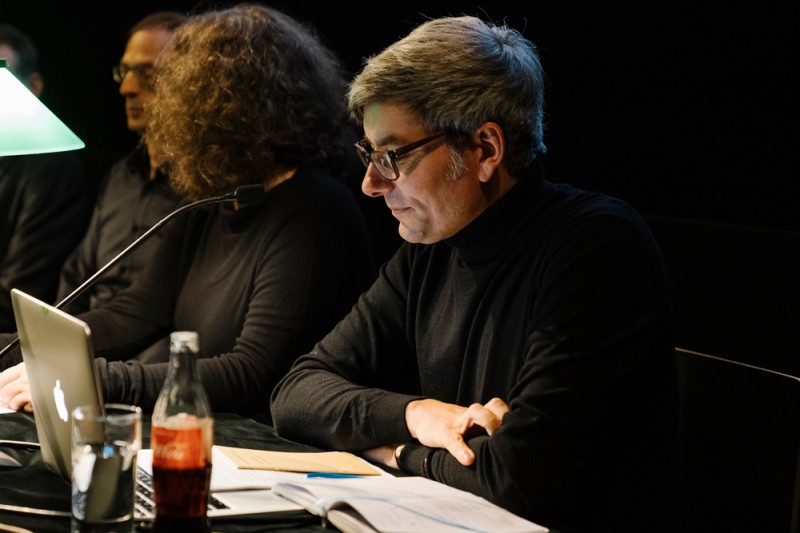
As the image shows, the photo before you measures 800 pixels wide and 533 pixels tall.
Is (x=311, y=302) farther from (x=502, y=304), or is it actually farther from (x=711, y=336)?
(x=711, y=336)

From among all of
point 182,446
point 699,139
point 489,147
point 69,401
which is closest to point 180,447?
point 182,446

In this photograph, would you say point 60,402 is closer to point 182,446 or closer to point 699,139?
point 182,446

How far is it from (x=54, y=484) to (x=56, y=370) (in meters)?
0.20

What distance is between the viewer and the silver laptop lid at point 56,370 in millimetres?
1398

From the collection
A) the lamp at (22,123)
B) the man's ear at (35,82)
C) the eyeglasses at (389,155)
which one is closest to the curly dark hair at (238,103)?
the lamp at (22,123)

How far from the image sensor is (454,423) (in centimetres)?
172

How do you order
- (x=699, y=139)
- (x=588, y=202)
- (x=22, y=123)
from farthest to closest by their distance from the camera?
(x=699, y=139), (x=22, y=123), (x=588, y=202)

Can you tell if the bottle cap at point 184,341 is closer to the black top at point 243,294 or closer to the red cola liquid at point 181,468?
the red cola liquid at point 181,468

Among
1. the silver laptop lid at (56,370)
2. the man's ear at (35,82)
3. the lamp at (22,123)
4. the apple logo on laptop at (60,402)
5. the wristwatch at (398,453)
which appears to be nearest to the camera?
the silver laptop lid at (56,370)

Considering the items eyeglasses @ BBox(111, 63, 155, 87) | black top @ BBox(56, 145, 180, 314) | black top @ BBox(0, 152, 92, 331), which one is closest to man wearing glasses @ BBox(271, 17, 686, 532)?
black top @ BBox(56, 145, 180, 314)

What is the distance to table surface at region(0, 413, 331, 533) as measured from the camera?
4.71 ft

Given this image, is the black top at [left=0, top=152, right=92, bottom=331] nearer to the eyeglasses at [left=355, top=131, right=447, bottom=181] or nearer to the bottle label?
the eyeglasses at [left=355, top=131, right=447, bottom=181]

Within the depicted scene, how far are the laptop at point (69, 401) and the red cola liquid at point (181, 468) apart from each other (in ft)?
0.40

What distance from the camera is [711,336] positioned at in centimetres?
271
